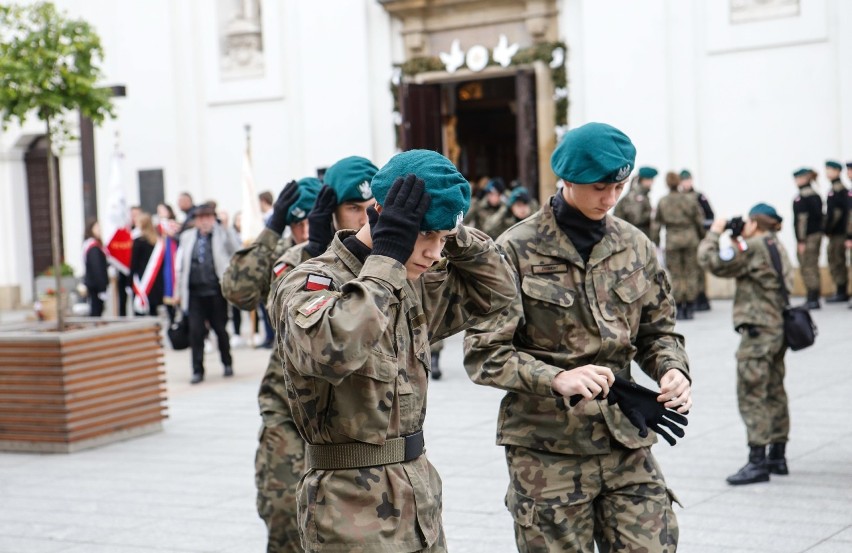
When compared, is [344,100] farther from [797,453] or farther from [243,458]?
[797,453]

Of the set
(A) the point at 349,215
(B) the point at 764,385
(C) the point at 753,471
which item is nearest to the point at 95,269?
(B) the point at 764,385

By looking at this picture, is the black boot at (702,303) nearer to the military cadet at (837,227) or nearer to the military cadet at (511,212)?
the military cadet at (837,227)

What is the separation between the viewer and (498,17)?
1980 cm

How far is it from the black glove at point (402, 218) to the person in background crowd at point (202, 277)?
998 cm

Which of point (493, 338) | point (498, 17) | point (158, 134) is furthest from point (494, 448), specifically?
point (158, 134)

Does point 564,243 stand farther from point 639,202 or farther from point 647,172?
point 639,202

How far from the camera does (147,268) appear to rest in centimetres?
1577

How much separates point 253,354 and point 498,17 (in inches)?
290

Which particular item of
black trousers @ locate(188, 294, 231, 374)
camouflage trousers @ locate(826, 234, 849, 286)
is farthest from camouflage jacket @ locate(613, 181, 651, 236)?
black trousers @ locate(188, 294, 231, 374)

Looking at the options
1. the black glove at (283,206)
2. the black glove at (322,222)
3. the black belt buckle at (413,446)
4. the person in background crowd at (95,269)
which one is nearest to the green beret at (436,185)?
the black belt buckle at (413,446)

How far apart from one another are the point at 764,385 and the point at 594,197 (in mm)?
3821

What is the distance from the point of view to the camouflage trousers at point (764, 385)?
7547 mm

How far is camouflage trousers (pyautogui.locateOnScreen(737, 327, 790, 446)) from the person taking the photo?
755cm

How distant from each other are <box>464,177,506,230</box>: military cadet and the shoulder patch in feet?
45.3
